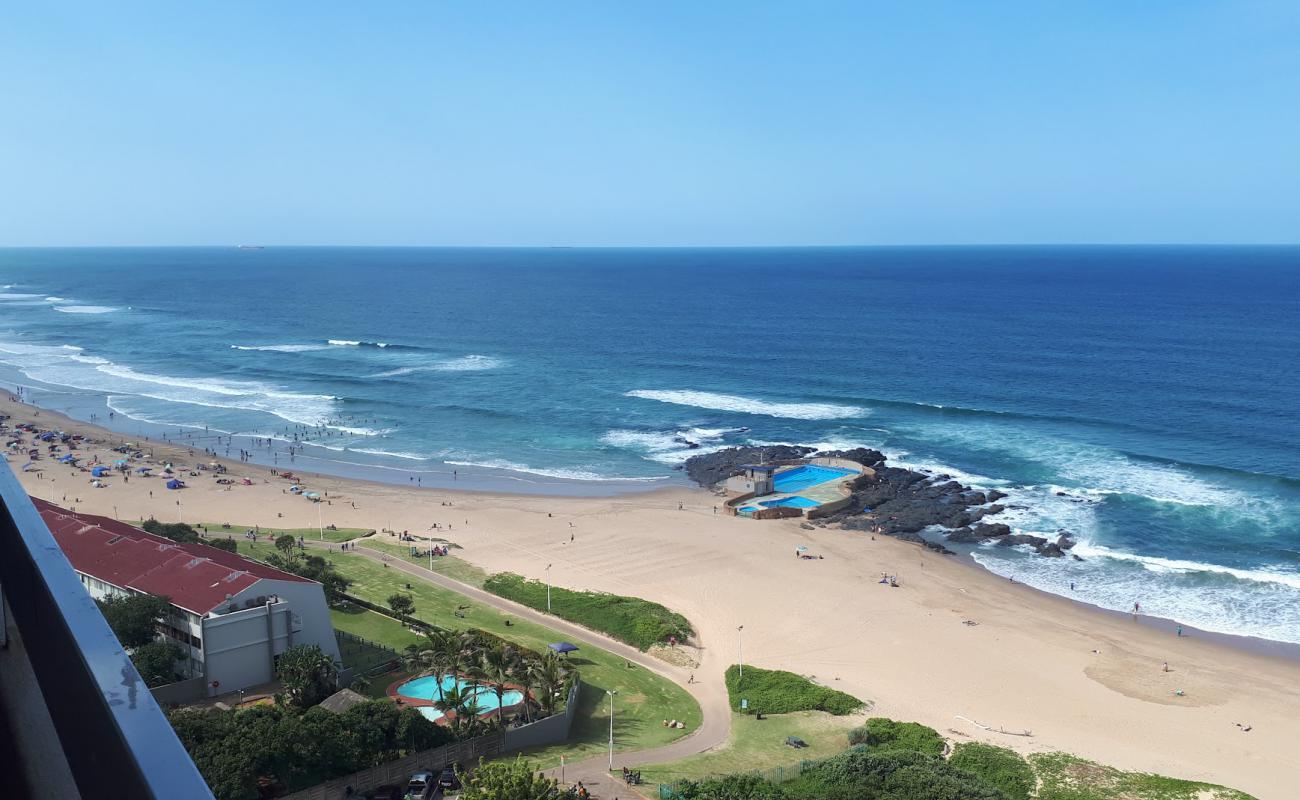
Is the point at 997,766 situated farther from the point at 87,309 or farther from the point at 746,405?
the point at 87,309

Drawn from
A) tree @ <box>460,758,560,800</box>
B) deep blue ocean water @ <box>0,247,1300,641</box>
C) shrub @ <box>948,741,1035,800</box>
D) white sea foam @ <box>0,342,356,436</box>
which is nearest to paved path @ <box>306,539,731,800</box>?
tree @ <box>460,758,560,800</box>

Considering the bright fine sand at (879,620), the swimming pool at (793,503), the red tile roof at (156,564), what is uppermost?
the red tile roof at (156,564)

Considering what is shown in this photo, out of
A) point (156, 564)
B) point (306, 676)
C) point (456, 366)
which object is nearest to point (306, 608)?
point (306, 676)

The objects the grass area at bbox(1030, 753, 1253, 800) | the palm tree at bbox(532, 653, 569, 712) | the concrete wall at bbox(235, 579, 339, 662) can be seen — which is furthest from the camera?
the concrete wall at bbox(235, 579, 339, 662)

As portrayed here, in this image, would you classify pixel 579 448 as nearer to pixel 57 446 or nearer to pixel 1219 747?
pixel 57 446

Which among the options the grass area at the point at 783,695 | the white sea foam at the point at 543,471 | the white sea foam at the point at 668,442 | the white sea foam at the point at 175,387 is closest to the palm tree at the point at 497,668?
the grass area at the point at 783,695

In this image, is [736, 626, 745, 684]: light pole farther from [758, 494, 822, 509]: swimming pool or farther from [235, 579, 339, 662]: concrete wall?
[758, 494, 822, 509]: swimming pool

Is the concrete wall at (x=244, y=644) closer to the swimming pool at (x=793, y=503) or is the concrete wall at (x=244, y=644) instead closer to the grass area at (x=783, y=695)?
the grass area at (x=783, y=695)
